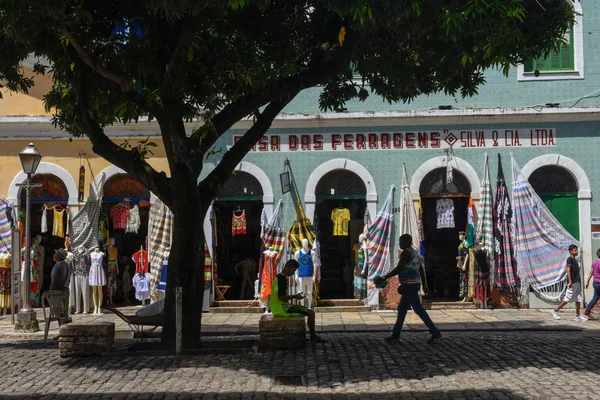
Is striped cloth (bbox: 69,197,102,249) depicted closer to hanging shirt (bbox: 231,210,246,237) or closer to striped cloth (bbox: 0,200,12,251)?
striped cloth (bbox: 0,200,12,251)

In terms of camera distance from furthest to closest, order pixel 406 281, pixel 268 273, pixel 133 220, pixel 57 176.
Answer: pixel 57 176 < pixel 133 220 < pixel 268 273 < pixel 406 281

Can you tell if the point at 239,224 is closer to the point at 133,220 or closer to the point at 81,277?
the point at 133,220

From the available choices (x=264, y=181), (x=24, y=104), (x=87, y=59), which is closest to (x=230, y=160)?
(x=87, y=59)

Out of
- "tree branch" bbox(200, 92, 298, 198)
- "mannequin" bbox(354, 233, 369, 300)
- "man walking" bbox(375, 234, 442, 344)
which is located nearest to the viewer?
"tree branch" bbox(200, 92, 298, 198)

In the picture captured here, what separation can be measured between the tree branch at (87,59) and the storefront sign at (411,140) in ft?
31.6

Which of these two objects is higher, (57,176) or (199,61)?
(199,61)

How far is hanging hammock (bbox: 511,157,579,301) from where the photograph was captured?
66.3 ft

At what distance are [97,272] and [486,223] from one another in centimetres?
935

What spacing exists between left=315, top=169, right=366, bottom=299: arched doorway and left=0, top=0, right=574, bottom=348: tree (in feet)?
26.6

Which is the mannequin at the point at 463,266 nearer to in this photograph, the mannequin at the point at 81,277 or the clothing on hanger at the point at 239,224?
the clothing on hanger at the point at 239,224

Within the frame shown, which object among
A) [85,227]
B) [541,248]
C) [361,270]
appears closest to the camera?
[541,248]

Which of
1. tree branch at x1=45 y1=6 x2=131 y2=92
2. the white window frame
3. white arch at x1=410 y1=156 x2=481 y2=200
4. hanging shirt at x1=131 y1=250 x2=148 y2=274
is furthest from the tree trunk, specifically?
the white window frame

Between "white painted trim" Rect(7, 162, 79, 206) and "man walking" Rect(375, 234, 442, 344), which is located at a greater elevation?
"white painted trim" Rect(7, 162, 79, 206)

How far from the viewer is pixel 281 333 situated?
40.0 feet
